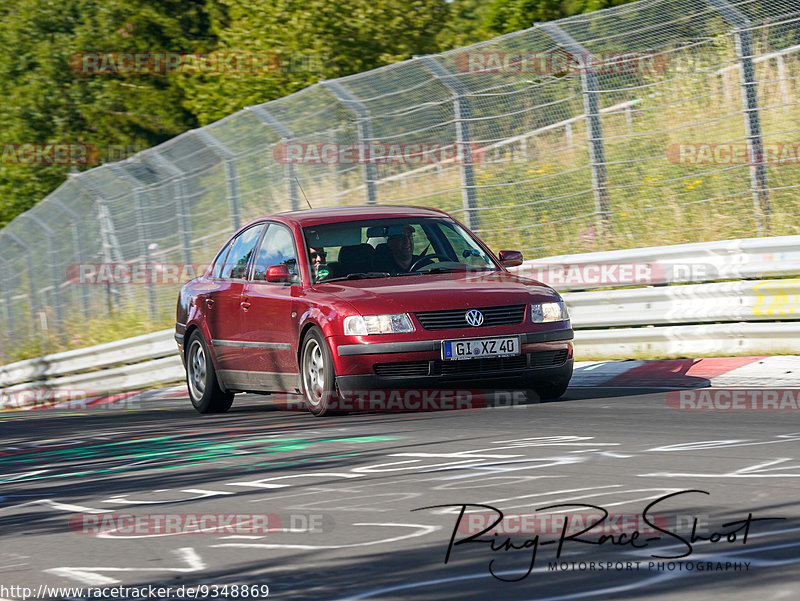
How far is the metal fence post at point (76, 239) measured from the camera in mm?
23453

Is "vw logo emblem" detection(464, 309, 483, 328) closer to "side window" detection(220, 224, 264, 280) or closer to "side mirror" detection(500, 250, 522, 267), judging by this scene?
"side mirror" detection(500, 250, 522, 267)

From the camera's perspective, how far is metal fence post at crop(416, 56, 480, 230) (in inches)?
627

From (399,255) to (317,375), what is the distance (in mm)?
1284

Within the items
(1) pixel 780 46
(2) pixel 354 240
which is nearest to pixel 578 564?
(2) pixel 354 240

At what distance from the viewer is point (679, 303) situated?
40.7 ft

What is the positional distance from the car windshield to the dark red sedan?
0.04ft

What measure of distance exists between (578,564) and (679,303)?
7.94 metres

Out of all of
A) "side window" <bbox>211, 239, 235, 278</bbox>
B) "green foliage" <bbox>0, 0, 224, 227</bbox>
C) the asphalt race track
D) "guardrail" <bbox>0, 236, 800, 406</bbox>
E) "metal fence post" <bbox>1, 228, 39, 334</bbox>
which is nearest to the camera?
the asphalt race track

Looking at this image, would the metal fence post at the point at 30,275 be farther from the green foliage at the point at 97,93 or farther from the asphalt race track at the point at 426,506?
the asphalt race track at the point at 426,506

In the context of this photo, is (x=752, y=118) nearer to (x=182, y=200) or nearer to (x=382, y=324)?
(x=382, y=324)

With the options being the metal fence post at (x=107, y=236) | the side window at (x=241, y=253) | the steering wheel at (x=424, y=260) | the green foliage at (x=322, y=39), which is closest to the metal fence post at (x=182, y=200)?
the metal fence post at (x=107, y=236)

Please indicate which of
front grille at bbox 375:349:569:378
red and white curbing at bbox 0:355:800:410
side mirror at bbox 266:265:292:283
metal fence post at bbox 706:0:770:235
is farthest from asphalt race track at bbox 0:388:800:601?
metal fence post at bbox 706:0:770:235

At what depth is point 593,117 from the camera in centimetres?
1481

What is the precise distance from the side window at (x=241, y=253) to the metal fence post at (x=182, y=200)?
8.22m
